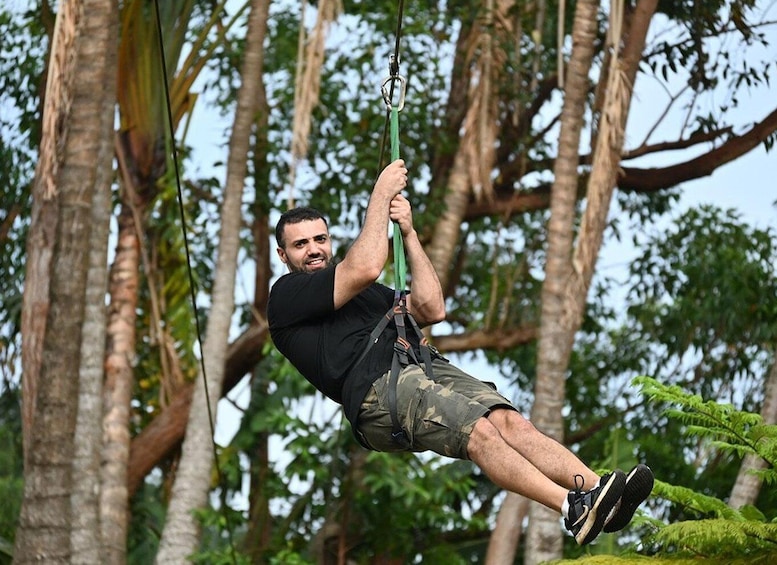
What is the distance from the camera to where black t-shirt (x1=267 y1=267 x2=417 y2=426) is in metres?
4.95

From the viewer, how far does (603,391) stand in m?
14.2

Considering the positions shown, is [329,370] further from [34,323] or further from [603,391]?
[603,391]

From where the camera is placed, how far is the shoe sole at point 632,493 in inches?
171

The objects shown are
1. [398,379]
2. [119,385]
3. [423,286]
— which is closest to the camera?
[398,379]

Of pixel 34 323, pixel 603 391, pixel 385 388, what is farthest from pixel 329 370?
pixel 603 391

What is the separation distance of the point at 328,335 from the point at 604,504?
122cm

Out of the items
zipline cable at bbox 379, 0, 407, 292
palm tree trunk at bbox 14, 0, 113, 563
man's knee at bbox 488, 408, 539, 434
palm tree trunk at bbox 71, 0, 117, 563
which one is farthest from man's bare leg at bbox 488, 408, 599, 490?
palm tree trunk at bbox 71, 0, 117, 563

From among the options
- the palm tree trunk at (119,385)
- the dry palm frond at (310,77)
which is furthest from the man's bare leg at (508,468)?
the palm tree trunk at (119,385)

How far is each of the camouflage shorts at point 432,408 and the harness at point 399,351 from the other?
2 centimetres

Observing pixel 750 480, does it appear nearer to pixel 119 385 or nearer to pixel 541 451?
pixel 119 385

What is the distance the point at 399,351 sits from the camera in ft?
16.2

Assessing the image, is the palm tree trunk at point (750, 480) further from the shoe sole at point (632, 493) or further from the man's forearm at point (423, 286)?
the shoe sole at point (632, 493)

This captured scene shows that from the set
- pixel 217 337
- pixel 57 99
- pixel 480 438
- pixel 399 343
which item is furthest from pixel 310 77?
pixel 480 438

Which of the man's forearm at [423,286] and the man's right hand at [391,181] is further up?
the man's right hand at [391,181]
